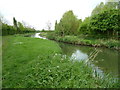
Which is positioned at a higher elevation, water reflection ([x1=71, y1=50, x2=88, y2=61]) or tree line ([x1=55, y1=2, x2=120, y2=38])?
tree line ([x1=55, y1=2, x2=120, y2=38])

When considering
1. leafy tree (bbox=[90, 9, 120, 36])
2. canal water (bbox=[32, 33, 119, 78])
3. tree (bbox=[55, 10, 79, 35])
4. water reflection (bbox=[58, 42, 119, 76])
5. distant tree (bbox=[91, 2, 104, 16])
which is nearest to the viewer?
canal water (bbox=[32, 33, 119, 78])

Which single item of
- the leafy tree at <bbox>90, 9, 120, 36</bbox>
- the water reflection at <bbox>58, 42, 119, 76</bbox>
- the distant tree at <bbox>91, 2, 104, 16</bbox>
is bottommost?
the water reflection at <bbox>58, 42, 119, 76</bbox>

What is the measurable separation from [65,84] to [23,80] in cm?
147

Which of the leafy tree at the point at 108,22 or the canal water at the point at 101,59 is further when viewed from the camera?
the leafy tree at the point at 108,22

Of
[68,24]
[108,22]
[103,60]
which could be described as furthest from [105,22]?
[68,24]

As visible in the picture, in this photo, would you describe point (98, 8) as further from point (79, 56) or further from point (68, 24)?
point (79, 56)

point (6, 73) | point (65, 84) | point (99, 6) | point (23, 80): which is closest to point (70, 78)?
point (65, 84)

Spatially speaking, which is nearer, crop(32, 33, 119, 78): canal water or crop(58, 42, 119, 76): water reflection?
crop(32, 33, 119, 78): canal water

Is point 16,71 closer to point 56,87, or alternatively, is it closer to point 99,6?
point 56,87

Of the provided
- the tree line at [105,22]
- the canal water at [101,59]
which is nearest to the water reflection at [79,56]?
the canal water at [101,59]

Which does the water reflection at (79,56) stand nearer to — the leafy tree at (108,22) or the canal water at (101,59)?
the canal water at (101,59)

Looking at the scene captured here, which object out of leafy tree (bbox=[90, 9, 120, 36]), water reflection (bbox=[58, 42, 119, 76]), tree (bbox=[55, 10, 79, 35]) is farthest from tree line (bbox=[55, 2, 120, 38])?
water reflection (bbox=[58, 42, 119, 76])

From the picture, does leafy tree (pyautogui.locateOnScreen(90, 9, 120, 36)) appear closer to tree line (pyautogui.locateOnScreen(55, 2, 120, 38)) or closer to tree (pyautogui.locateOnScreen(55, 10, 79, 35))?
tree line (pyautogui.locateOnScreen(55, 2, 120, 38))

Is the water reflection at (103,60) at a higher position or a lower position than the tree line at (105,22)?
lower
